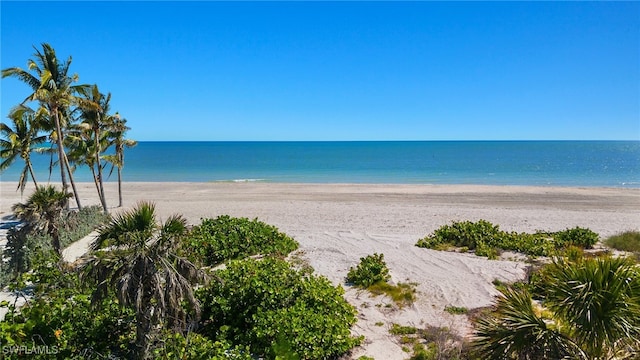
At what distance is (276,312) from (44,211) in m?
7.45

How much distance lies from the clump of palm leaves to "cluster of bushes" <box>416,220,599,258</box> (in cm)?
872

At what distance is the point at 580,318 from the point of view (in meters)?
4.60

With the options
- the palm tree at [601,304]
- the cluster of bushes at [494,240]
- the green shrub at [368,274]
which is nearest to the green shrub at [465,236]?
the cluster of bushes at [494,240]

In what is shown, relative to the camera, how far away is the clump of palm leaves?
4543 mm

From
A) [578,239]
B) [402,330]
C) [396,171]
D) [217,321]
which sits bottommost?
[402,330]

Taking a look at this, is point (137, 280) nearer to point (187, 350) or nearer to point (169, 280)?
point (169, 280)

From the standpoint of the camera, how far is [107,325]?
681 cm

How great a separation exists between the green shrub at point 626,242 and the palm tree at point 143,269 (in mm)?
15202

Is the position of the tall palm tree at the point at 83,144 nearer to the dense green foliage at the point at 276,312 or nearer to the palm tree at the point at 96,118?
the palm tree at the point at 96,118

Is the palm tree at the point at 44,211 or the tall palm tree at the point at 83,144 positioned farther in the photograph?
the tall palm tree at the point at 83,144

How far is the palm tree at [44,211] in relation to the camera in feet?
34.4

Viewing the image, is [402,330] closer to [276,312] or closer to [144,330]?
[276,312]

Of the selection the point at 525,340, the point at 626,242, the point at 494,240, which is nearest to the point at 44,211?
the point at 525,340

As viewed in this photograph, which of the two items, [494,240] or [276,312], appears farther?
[494,240]
